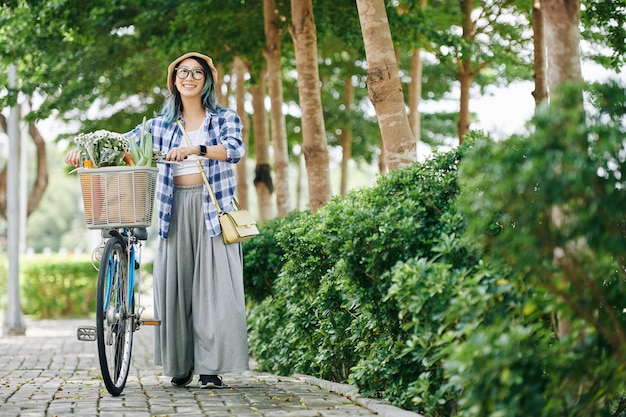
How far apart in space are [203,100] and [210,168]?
489 mm

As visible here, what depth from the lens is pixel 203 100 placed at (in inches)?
267

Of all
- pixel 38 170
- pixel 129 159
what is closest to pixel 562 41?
pixel 129 159

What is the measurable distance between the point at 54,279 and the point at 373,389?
17507 millimetres

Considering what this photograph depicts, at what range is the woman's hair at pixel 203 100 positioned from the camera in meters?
6.79

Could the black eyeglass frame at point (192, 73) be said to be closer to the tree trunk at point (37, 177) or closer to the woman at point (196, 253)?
the woman at point (196, 253)

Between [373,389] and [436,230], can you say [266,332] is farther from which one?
[436,230]

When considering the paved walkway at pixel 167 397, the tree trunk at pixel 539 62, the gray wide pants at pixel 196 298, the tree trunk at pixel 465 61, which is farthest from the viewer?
the tree trunk at pixel 465 61

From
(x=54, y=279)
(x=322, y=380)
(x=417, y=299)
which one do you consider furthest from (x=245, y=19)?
(x=54, y=279)

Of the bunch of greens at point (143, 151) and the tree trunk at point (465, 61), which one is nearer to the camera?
the bunch of greens at point (143, 151)

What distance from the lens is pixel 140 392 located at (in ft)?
21.2

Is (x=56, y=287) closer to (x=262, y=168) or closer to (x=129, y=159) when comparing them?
(x=262, y=168)


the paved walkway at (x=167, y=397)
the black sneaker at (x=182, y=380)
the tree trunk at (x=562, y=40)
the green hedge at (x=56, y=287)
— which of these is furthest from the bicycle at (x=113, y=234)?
the green hedge at (x=56, y=287)

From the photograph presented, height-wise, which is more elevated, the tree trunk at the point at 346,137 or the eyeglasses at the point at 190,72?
the tree trunk at the point at 346,137

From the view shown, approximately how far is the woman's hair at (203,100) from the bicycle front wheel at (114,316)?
0.97m
